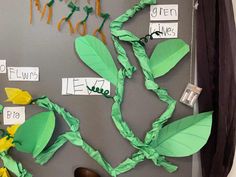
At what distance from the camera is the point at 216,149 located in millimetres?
840

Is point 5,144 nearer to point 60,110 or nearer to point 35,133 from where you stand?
point 35,133

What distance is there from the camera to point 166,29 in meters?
0.91

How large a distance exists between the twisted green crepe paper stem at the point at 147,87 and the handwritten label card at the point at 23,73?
325 mm

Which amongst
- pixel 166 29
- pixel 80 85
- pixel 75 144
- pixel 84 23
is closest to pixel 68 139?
pixel 75 144

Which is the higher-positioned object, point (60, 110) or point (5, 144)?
point (60, 110)

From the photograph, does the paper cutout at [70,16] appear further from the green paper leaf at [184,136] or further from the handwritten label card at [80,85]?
the green paper leaf at [184,136]

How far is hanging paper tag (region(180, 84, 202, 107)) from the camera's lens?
0.89 meters

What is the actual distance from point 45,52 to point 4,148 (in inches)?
15.6

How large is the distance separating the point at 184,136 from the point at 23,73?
644 millimetres

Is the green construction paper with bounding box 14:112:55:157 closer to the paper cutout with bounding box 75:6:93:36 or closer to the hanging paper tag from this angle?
the paper cutout with bounding box 75:6:93:36

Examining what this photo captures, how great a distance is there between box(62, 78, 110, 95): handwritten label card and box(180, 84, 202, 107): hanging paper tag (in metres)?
0.28

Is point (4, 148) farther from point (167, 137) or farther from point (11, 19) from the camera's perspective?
point (167, 137)

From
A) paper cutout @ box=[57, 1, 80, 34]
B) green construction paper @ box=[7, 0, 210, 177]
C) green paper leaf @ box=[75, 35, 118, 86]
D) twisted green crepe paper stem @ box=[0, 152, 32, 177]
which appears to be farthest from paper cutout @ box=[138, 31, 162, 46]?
twisted green crepe paper stem @ box=[0, 152, 32, 177]

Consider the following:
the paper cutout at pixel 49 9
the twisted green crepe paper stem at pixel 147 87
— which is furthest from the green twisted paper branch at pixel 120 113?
the paper cutout at pixel 49 9
